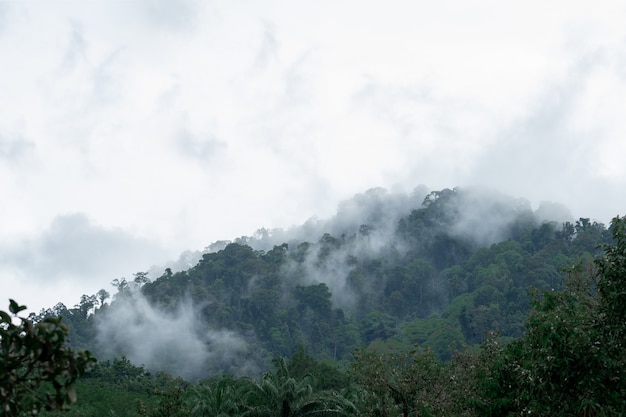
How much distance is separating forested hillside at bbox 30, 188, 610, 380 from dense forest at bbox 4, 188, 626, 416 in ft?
0.89

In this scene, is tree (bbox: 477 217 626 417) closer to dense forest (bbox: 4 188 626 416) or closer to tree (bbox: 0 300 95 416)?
tree (bbox: 0 300 95 416)

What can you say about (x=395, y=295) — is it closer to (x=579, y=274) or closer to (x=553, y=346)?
(x=579, y=274)

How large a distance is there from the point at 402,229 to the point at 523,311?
4965 cm

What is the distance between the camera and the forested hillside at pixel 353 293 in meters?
113

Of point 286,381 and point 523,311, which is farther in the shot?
point 523,311

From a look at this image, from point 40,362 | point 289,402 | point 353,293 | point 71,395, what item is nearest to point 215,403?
point 289,402

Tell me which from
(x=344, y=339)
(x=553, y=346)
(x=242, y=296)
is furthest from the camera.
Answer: (x=242, y=296)

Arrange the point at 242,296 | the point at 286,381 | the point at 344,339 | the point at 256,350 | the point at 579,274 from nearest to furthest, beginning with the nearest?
the point at 579,274 < the point at 286,381 < the point at 256,350 < the point at 344,339 < the point at 242,296

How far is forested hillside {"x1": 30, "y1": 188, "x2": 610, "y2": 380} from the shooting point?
11306 centimetres

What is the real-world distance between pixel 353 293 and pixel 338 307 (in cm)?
867

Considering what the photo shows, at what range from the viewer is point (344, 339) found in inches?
4739

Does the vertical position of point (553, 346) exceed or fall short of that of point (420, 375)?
it falls short

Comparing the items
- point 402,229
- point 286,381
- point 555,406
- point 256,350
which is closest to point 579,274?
point 555,406

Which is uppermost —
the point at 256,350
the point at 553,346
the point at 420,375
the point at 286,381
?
the point at 256,350
